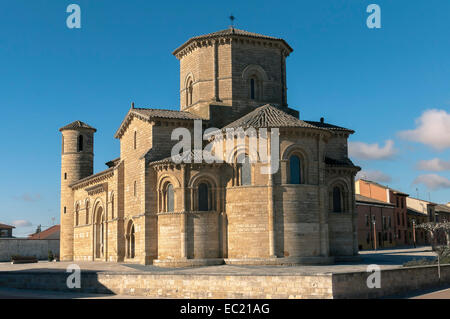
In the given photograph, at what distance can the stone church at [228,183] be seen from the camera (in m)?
27.2

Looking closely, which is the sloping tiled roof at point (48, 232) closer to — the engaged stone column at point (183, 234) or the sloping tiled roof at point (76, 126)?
the sloping tiled roof at point (76, 126)

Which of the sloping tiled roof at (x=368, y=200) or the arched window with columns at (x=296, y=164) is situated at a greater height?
the arched window with columns at (x=296, y=164)

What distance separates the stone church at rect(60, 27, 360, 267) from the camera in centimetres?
2720

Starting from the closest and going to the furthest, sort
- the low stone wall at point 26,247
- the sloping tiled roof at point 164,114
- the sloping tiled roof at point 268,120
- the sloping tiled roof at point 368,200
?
the sloping tiled roof at point 268,120 < the sloping tiled roof at point 164,114 < the low stone wall at point 26,247 < the sloping tiled roof at point 368,200

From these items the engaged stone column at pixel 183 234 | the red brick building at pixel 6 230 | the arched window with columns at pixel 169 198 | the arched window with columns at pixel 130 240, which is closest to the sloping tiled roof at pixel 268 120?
the arched window with columns at pixel 169 198

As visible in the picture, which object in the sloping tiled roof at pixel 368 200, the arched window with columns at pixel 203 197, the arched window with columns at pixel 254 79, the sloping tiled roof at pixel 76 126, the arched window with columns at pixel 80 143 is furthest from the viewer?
the sloping tiled roof at pixel 368 200

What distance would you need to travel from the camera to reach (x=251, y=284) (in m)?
18.3

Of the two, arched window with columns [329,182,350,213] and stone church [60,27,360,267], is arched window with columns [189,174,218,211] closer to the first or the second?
stone church [60,27,360,267]

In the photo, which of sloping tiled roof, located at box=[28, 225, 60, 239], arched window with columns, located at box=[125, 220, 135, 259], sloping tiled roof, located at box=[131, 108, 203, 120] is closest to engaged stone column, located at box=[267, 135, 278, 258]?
sloping tiled roof, located at box=[131, 108, 203, 120]

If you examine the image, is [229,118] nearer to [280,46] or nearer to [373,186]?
[280,46]

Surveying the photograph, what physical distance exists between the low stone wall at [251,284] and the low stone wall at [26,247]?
30.4 meters

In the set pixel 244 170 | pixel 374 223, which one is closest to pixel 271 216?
pixel 244 170

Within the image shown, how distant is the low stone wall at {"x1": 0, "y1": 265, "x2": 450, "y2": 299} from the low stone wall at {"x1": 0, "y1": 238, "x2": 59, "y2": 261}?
99.8 feet

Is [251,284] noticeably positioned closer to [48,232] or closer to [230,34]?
[230,34]
